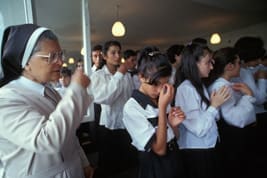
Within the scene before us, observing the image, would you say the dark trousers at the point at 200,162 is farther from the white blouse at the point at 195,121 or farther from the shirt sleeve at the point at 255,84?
the shirt sleeve at the point at 255,84

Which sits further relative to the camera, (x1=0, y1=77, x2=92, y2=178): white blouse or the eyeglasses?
the eyeglasses

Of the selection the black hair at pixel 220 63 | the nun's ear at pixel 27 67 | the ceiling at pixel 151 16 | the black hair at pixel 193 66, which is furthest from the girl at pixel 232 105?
the ceiling at pixel 151 16

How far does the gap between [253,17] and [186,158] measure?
238 inches

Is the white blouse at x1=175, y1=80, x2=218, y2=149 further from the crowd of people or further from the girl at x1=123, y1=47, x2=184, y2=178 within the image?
the girl at x1=123, y1=47, x2=184, y2=178

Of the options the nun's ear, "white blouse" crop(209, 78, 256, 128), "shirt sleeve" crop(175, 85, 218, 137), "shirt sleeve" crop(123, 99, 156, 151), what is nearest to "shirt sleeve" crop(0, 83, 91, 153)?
the nun's ear

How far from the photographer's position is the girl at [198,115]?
131 centimetres

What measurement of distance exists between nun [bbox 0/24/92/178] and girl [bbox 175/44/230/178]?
0.76m

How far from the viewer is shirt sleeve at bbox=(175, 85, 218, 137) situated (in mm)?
1284

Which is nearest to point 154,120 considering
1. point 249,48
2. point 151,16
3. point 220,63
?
point 220,63

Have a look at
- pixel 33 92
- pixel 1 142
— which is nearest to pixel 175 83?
pixel 33 92

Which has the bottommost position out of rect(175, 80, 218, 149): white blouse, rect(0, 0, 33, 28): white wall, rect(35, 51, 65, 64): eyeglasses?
rect(175, 80, 218, 149): white blouse

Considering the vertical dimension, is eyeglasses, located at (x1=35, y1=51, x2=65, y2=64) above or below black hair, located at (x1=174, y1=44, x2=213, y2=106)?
above

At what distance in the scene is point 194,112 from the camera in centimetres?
132

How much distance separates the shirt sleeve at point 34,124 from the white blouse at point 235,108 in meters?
1.13
